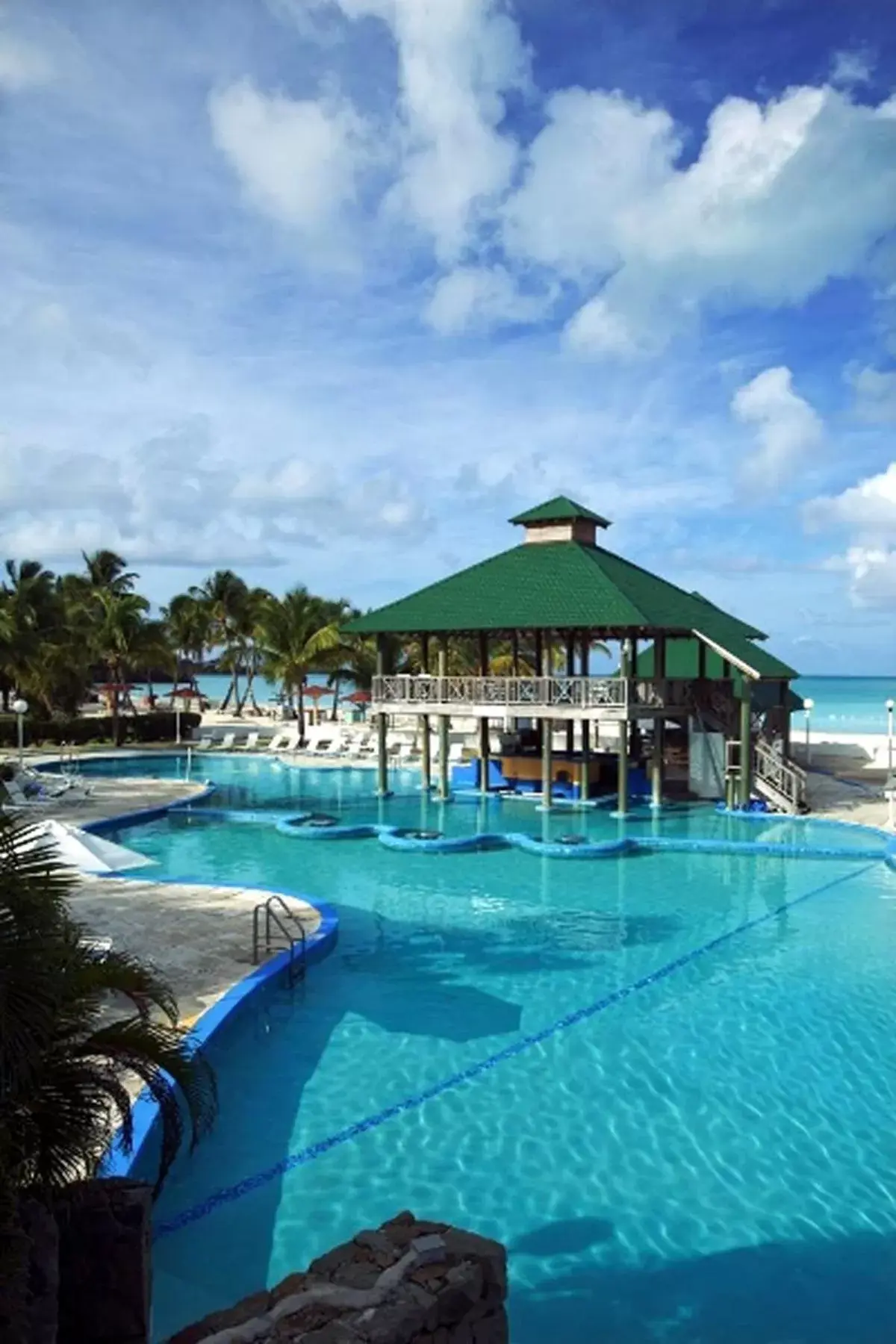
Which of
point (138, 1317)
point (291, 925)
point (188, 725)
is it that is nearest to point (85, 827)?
point (291, 925)

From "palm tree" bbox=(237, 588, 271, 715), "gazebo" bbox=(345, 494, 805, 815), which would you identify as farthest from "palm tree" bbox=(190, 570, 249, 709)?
"gazebo" bbox=(345, 494, 805, 815)

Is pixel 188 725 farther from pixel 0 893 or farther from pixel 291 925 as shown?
pixel 0 893

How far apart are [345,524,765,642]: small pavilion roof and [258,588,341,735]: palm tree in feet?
42.4

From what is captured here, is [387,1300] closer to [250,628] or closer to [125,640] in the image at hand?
[125,640]

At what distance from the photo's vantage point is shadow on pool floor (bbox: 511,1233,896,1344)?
5844mm

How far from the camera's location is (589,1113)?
8.57 meters

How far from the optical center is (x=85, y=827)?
817 inches

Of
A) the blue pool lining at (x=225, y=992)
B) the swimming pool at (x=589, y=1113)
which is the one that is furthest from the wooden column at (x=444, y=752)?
the blue pool lining at (x=225, y=992)

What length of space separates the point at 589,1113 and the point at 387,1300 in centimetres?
456

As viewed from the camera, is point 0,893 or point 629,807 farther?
point 629,807

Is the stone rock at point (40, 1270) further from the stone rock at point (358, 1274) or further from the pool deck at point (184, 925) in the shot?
the pool deck at point (184, 925)

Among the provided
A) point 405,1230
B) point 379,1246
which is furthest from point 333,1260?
point 405,1230

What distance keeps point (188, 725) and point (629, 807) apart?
70.4 ft

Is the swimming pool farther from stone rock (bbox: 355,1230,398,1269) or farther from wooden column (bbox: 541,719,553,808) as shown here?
wooden column (bbox: 541,719,553,808)
